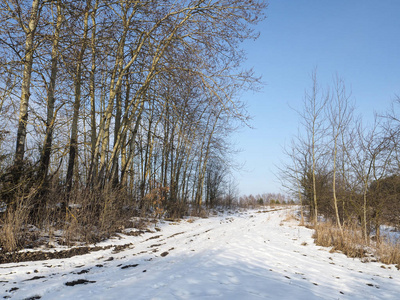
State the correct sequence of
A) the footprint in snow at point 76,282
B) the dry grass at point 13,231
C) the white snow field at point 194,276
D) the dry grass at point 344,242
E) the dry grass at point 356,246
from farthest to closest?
the dry grass at point 344,242
the dry grass at point 356,246
the dry grass at point 13,231
the footprint in snow at point 76,282
the white snow field at point 194,276

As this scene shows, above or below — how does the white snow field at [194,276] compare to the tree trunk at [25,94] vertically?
below

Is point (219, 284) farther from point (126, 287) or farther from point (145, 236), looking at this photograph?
point (145, 236)

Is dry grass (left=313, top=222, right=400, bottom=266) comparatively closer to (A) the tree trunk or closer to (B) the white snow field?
(B) the white snow field

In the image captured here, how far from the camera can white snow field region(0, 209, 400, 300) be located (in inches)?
117

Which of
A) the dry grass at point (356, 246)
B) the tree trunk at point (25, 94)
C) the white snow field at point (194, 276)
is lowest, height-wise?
the dry grass at point (356, 246)

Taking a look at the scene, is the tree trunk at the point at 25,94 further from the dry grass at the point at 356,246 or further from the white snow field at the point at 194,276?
the dry grass at the point at 356,246

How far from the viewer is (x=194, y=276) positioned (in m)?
3.58

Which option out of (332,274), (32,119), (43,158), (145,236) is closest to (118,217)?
(145,236)

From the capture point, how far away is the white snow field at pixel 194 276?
2.97m

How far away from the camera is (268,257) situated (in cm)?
577

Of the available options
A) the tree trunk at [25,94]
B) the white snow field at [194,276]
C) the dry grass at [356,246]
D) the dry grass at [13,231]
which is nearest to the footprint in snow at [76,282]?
the white snow field at [194,276]

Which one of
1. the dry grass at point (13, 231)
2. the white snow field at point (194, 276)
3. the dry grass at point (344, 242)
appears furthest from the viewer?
the dry grass at point (344, 242)

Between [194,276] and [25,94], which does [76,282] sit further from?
[25,94]

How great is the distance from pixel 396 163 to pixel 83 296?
42.2 feet
